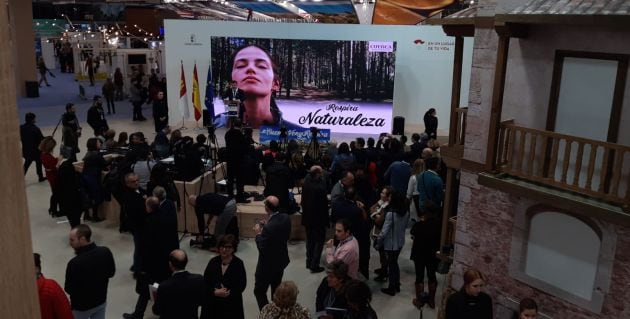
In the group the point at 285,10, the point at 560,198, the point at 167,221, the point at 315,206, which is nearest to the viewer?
the point at 560,198

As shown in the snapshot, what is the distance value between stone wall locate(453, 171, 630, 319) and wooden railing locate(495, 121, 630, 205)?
42 cm

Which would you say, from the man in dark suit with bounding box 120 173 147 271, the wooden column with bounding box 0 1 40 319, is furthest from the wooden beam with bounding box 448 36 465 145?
the wooden column with bounding box 0 1 40 319

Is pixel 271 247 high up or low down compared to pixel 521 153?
down

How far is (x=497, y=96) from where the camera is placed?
499 centimetres

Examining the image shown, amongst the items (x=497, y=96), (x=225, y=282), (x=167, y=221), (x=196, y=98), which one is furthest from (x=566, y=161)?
(x=196, y=98)

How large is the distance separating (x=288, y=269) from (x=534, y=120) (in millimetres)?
4331

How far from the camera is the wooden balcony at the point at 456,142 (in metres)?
6.73

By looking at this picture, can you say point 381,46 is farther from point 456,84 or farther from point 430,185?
point 456,84

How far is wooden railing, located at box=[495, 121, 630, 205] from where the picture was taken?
4.47 m

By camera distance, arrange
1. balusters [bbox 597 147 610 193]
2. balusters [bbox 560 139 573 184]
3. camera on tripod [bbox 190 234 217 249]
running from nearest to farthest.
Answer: balusters [bbox 597 147 610 193] < balusters [bbox 560 139 573 184] < camera on tripod [bbox 190 234 217 249]

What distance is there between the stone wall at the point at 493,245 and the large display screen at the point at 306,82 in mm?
10453

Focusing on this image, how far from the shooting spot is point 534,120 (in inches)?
206

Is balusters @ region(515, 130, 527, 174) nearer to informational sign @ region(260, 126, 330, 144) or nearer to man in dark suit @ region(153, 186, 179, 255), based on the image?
man in dark suit @ region(153, 186, 179, 255)

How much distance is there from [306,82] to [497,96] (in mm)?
11780
